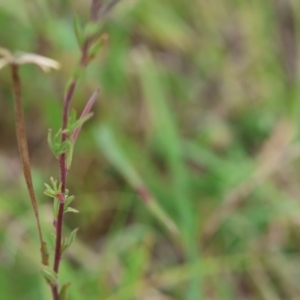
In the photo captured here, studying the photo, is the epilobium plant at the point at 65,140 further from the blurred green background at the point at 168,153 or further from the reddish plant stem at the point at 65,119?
the blurred green background at the point at 168,153

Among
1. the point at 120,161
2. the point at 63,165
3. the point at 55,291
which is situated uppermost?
the point at 63,165

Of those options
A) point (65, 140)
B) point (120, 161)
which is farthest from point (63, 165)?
point (120, 161)

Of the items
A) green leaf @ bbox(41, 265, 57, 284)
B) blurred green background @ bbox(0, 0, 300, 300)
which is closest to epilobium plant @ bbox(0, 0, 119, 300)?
green leaf @ bbox(41, 265, 57, 284)

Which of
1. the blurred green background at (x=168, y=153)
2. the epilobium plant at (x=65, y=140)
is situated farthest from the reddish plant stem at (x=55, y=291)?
the blurred green background at (x=168, y=153)

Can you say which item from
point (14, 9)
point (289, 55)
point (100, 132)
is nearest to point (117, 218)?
point (100, 132)

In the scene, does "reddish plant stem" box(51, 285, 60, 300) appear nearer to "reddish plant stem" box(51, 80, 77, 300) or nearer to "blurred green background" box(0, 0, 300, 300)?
"reddish plant stem" box(51, 80, 77, 300)

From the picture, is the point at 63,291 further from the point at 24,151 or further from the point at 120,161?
the point at 120,161
